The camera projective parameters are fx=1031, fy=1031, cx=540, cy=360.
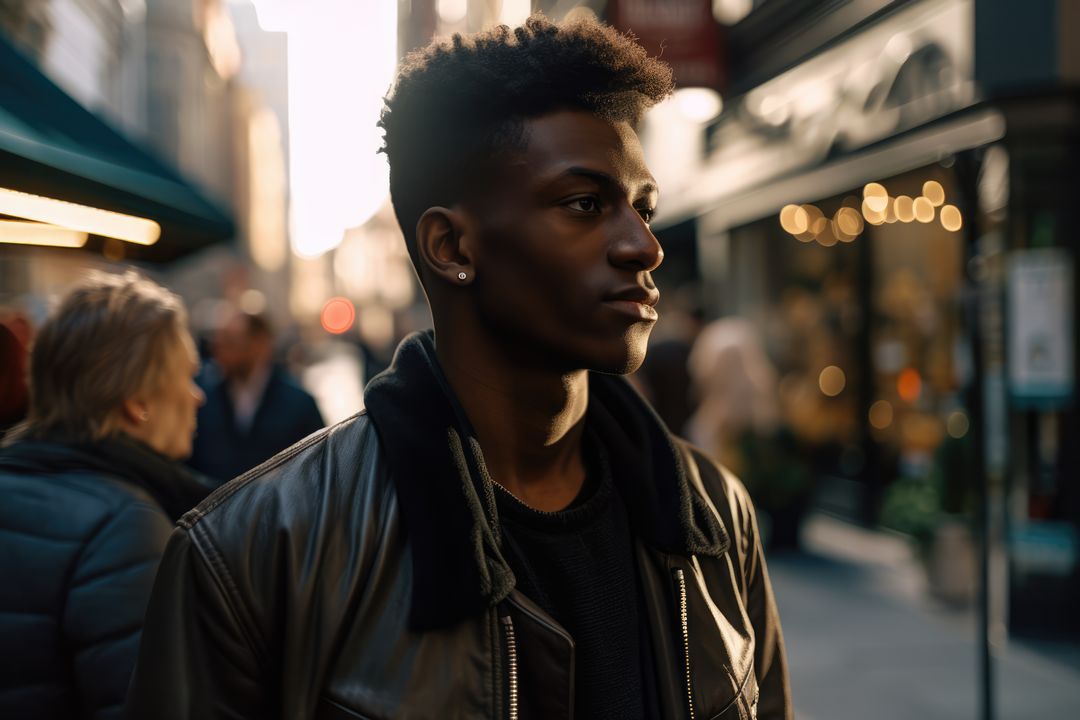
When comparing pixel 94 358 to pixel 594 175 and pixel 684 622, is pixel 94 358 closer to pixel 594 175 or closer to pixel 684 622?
pixel 594 175

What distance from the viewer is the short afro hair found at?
177 cm

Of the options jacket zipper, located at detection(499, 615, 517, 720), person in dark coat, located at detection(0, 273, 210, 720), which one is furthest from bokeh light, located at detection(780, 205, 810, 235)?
jacket zipper, located at detection(499, 615, 517, 720)

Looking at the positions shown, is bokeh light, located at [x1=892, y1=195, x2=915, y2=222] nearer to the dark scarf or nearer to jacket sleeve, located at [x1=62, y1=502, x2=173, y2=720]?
the dark scarf

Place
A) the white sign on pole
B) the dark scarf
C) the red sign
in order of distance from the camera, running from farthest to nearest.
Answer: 1. the red sign
2. the white sign on pole
3. the dark scarf

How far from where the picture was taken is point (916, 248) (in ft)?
33.8

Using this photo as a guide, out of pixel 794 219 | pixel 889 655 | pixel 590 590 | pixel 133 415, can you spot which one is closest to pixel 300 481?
pixel 590 590

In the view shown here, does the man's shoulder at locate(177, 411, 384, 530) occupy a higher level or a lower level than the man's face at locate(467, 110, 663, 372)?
lower

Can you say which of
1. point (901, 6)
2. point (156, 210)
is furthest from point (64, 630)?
point (901, 6)

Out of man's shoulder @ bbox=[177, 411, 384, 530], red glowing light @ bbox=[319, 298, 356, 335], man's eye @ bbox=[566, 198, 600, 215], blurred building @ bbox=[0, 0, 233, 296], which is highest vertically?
red glowing light @ bbox=[319, 298, 356, 335]

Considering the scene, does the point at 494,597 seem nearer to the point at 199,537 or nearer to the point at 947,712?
the point at 199,537

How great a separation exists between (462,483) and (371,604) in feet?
0.81

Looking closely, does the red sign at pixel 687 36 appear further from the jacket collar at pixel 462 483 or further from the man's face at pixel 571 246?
the man's face at pixel 571 246

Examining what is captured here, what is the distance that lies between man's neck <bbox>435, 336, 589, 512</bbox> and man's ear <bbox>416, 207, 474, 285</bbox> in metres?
0.14

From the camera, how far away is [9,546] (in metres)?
2.48
